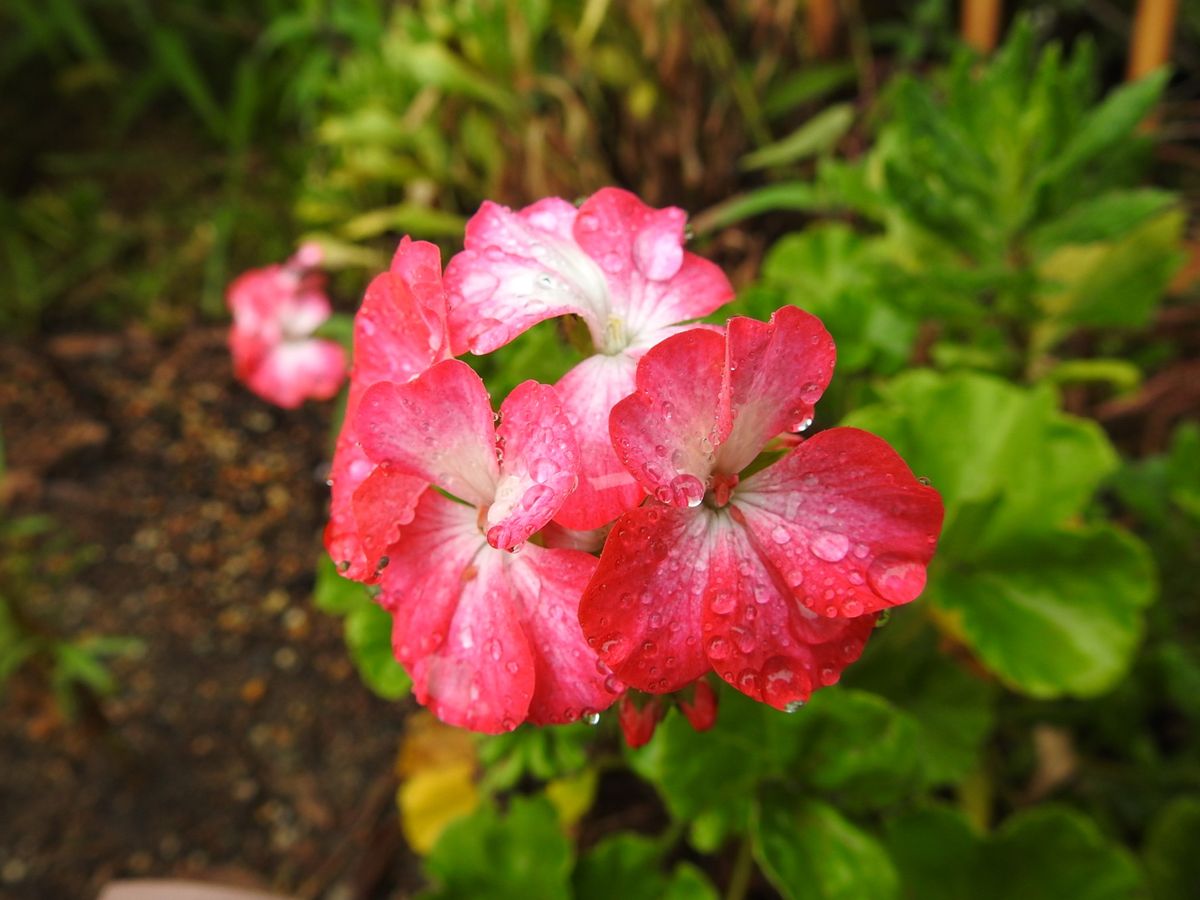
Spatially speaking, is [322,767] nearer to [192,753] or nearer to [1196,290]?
[192,753]

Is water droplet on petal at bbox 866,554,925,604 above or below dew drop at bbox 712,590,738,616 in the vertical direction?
below

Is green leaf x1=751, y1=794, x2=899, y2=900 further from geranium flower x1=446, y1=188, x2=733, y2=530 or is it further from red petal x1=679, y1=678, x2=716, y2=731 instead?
geranium flower x1=446, y1=188, x2=733, y2=530

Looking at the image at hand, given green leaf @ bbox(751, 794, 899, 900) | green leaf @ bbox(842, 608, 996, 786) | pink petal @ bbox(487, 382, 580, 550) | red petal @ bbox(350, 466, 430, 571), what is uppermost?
pink petal @ bbox(487, 382, 580, 550)

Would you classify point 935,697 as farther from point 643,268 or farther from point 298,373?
point 298,373

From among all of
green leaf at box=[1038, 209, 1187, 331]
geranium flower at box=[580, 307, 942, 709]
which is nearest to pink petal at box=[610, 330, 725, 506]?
geranium flower at box=[580, 307, 942, 709]

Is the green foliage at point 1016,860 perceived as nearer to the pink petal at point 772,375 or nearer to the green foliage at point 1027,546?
the green foliage at point 1027,546

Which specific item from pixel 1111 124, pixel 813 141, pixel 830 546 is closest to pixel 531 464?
pixel 830 546
